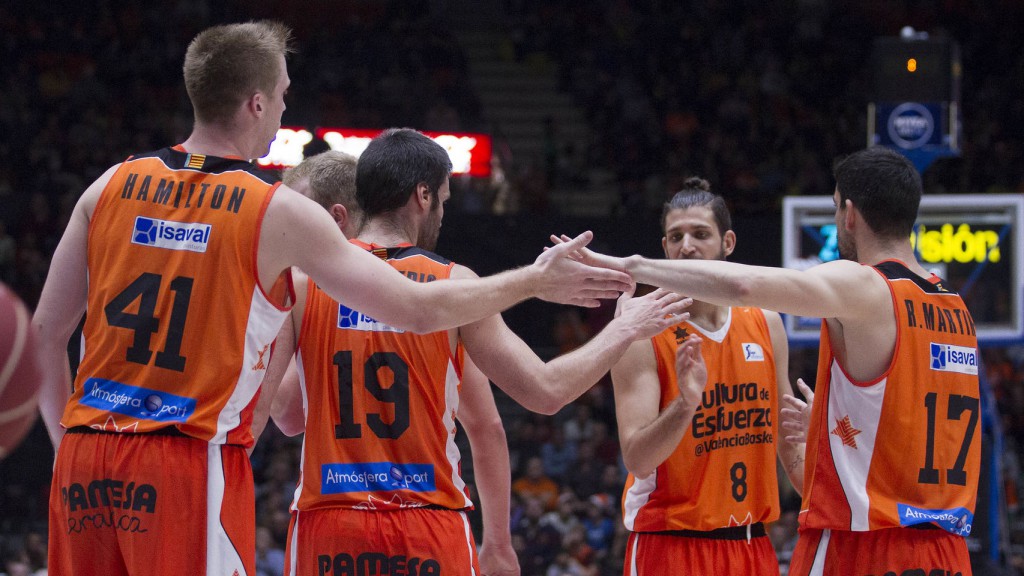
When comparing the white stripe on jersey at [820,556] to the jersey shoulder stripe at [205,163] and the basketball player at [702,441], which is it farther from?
the jersey shoulder stripe at [205,163]

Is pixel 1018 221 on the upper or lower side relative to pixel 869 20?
lower

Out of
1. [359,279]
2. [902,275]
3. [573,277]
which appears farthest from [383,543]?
[902,275]

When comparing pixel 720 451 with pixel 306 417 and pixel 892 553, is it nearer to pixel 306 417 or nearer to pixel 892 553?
pixel 892 553

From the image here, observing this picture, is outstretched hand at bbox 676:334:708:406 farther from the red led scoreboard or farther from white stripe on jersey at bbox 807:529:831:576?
the red led scoreboard

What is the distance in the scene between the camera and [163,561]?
11.3ft

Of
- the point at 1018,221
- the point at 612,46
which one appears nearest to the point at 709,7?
the point at 612,46

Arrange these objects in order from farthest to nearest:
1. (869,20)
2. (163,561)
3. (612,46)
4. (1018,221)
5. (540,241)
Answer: (869,20), (612,46), (540,241), (1018,221), (163,561)

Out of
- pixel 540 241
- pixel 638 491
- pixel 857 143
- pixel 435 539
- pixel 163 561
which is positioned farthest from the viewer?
pixel 857 143

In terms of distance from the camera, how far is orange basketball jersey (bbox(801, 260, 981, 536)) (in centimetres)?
419

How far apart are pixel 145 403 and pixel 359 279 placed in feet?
2.46

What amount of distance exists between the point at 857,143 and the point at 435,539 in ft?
55.3

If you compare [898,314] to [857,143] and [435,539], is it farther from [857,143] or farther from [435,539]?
[857,143]

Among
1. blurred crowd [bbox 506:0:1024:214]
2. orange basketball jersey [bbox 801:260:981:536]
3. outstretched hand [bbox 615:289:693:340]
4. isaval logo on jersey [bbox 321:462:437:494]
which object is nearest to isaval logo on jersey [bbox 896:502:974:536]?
orange basketball jersey [bbox 801:260:981:536]

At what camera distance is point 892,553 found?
4.15 meters
